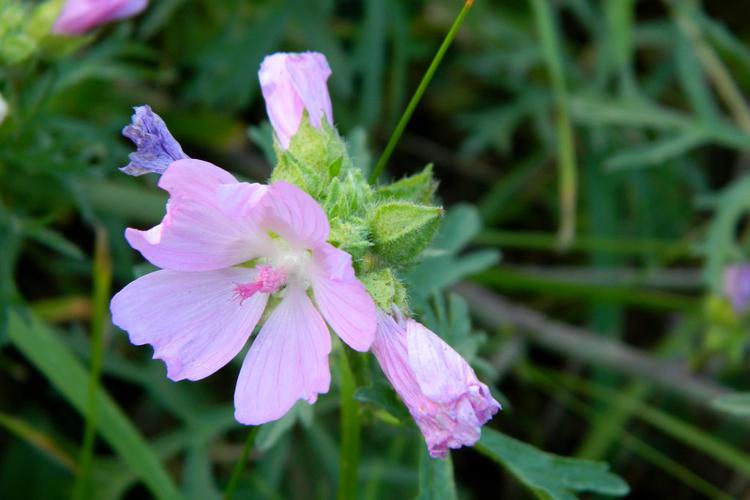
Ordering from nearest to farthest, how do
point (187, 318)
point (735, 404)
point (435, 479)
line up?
point (187, 318), point (435, 479), point (735, 404)

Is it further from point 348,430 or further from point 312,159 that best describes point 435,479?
point 312,159

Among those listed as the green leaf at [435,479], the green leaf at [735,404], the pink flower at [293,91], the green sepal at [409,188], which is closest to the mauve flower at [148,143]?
the pink flower at [293,91]

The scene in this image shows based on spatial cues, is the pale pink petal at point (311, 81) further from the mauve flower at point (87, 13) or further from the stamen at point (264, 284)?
the mauve flower at point (87, 13)

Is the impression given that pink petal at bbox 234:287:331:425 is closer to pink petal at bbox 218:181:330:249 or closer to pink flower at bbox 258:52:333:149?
pink petal at bbox 218:181:330:249

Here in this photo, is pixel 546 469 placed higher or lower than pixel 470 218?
lower

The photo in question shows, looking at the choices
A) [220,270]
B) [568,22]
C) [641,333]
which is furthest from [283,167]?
[568,22]

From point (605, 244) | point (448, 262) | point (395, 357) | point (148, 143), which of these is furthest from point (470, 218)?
point (605, 244)

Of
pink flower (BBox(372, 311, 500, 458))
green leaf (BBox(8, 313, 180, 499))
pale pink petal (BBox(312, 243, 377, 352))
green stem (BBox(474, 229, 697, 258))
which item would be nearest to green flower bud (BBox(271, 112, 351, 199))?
pale pink petal (BBox(312, 243, 377, 352))

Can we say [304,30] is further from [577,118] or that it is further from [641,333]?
[641,333]
